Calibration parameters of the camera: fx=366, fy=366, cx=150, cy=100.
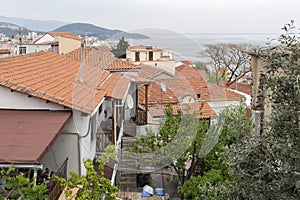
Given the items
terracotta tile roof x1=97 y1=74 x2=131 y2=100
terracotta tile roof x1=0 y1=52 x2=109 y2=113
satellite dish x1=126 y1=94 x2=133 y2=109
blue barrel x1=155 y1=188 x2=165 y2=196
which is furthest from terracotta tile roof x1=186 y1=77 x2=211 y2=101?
terracotta tile roof x1=0 y1=52 x2=109 y2=113

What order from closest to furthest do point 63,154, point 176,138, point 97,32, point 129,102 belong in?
1. point 63,154
2. point 176,138
3. point 129,102
4. point 97,32

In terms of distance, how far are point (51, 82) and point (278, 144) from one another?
4448 mm

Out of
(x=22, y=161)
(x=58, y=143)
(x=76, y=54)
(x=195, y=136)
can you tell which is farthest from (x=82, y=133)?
(x=76, y=54)

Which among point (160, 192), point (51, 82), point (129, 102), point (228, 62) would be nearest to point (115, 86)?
point (129, 102)

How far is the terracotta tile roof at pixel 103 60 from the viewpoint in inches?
419

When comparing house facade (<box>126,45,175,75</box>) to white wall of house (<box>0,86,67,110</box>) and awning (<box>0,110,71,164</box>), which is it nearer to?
white wall of house (<box>0,86,67,110</box>)

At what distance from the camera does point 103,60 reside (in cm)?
1129

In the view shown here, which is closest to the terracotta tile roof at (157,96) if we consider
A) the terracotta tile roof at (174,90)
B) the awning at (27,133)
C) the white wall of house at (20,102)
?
the terracotta tile roof at (174,90)

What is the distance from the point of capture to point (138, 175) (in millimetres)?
10188

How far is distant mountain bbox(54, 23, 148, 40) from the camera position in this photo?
6.80 metres

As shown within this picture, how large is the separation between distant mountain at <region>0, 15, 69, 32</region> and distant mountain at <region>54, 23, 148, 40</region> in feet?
1.07

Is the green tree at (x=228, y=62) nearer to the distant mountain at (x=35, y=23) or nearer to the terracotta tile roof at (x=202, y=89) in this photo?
the distant mountain at (x=35, y=23)

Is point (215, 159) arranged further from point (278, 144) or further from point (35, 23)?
point (35, 23)

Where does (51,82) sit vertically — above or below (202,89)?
above
